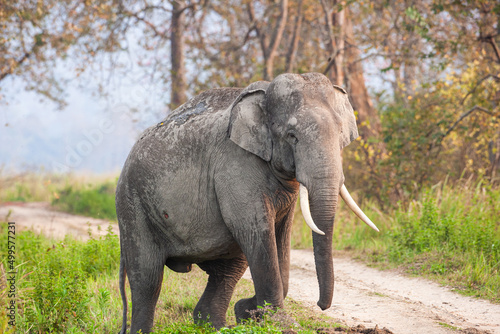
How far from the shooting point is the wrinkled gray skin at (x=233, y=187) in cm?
387

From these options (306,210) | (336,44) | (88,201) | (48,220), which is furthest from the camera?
(88,201)

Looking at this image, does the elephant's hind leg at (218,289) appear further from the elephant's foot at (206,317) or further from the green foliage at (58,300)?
the green foliage at (58,300)

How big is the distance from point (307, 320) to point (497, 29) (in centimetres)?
805

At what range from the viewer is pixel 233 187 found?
4137 mm

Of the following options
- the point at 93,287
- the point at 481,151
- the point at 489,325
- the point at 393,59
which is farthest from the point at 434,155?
the point at 93,287


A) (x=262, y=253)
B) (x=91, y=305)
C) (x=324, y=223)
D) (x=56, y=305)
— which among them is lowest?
(x=91, y=305)

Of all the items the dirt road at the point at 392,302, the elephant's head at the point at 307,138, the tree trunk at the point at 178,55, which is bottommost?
the dirt road at the point at 392,302

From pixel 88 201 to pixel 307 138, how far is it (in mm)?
12249

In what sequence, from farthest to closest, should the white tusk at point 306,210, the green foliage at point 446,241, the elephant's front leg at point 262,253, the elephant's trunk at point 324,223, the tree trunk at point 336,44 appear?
the tree trunk at point 336,44 < the green foliage at point 446,241 < the elephant's front leg at point 262,253 < the elephant's trunk at point 324,223 < the white tusk at point 306,210

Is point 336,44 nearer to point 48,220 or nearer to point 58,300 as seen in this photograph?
point 48,220

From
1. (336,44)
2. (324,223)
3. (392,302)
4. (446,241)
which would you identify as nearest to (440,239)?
(446,241)

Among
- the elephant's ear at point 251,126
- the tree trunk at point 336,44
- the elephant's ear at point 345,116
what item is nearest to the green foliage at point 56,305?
the elephant's ear at point 251,126

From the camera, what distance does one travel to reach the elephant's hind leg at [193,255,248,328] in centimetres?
497

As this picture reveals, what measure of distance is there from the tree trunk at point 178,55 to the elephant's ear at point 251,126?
10.1 m
